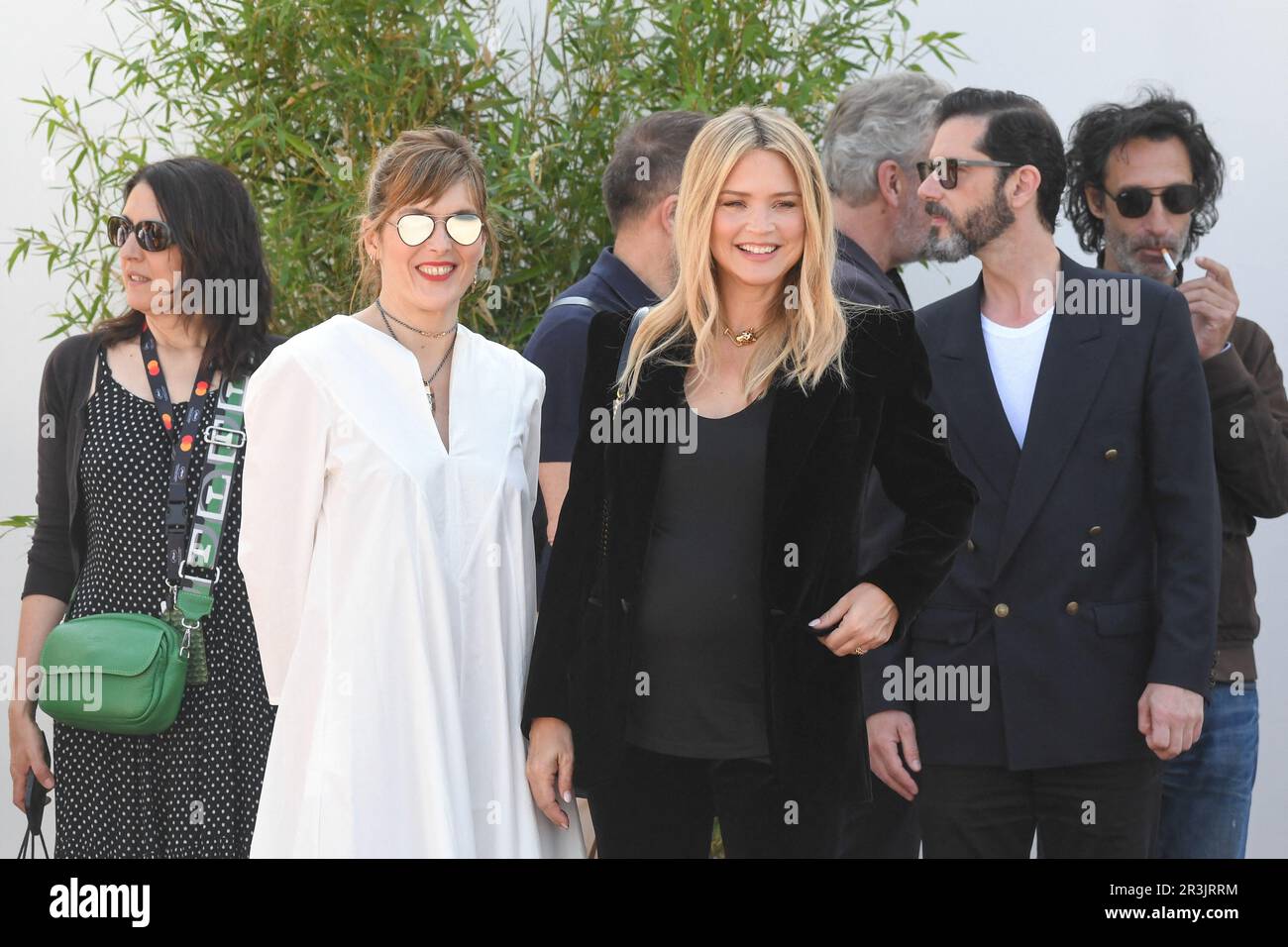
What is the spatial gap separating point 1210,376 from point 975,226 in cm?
59

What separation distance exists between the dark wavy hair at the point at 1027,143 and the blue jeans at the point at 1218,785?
113 cm

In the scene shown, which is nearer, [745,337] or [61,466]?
[745,337]

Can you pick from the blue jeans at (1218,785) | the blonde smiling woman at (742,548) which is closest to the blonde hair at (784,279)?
the blonde smiling woman at (742,548)

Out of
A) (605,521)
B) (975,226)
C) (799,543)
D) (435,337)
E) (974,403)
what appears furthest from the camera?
(975,226)

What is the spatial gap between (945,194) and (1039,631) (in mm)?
958

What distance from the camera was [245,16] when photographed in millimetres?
4723

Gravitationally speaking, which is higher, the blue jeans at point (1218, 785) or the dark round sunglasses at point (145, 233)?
the dark round sunglasses at point (145, 233)

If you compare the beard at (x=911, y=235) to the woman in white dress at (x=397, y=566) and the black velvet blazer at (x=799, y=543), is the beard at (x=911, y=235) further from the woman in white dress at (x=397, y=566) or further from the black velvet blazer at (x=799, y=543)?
the woman in white dress at (x=397, y=566)

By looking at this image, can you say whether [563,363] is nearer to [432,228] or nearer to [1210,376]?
[432,228]

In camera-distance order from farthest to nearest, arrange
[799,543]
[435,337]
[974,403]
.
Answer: [974,403] → [435,337] → [799,543]

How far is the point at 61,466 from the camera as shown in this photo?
Result: 3.47 m

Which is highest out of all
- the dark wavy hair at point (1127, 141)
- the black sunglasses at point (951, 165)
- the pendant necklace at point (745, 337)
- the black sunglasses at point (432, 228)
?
the dark wavy hair at point (1127, 141)

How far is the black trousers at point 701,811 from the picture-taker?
273 centimetres

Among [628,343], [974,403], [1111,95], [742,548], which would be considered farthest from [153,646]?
[1111,95]
